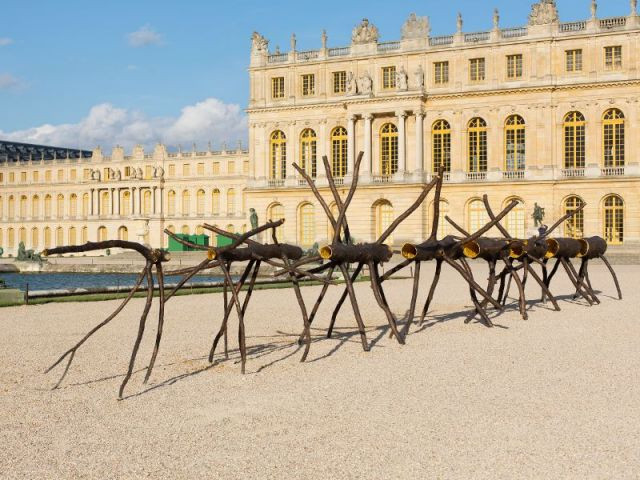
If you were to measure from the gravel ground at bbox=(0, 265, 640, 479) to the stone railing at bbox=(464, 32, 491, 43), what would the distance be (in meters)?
36.4

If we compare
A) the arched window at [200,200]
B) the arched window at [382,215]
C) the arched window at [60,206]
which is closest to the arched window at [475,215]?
the arched window at [382,215]

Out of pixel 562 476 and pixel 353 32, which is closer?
pixel 562 476

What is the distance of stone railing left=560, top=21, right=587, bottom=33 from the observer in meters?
44.9

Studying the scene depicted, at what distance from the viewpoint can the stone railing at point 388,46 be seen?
48.7 metres

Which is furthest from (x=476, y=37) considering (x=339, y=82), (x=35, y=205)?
(x=35, y=205)

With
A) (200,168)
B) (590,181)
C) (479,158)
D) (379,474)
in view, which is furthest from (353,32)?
(379,474)

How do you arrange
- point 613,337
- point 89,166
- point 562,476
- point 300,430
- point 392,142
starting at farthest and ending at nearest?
point 89,166, point 392,142, point 613,337, point 300,430, point 562,476

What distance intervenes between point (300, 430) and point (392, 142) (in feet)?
141

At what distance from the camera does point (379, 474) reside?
222 inches

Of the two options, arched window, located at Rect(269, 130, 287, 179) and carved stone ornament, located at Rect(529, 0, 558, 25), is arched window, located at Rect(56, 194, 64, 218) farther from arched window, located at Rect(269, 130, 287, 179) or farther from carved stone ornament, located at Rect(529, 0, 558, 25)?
carved stone ornament, located at Rect(529, 0, 558, 25)

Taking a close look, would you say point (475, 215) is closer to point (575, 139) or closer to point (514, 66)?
point (575, 139)

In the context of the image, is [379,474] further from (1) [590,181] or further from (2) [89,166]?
(2) [89,166]

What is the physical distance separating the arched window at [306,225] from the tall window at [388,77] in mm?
9228

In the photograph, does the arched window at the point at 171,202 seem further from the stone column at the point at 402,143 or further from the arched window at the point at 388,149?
the stone column at the point at 402,143
